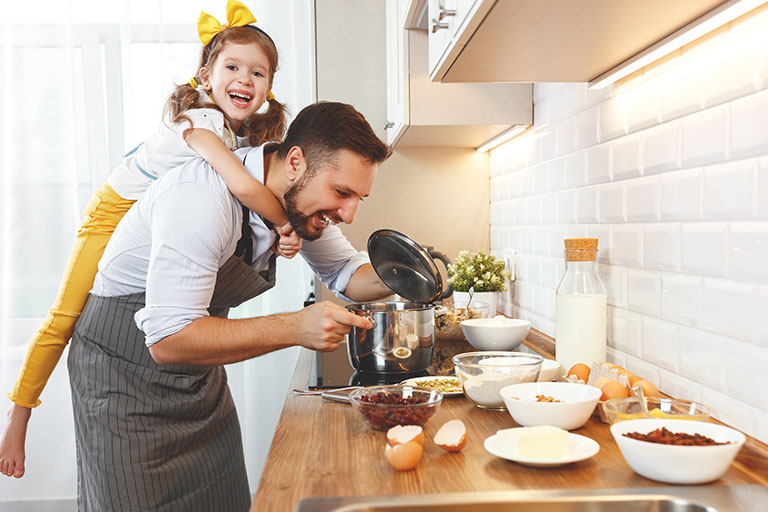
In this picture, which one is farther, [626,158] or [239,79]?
[239,79]

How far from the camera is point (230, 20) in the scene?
6.40 feet

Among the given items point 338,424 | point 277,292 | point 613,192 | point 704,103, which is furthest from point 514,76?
point 277,292

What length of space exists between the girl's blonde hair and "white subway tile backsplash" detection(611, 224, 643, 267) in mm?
1125

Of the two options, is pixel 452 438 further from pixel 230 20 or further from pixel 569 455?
pixel 230 20

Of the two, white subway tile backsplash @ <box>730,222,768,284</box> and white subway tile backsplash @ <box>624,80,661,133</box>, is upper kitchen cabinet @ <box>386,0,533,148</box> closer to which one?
white subway tile backsplash @ <box>624,80,661,133</box>

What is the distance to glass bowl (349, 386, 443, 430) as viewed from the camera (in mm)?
1092

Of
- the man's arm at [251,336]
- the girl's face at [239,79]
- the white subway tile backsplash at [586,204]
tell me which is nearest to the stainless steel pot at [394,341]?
the man's arm at [251,336]

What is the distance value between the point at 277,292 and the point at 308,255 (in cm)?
103

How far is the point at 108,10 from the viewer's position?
279cm

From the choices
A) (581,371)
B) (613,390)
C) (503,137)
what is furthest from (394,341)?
(503,137)

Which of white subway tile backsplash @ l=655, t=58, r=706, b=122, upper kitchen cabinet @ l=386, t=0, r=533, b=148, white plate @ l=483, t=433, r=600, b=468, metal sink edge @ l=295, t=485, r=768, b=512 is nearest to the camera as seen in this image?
metal sink edge @ l=295, t=485, r=768, b=512

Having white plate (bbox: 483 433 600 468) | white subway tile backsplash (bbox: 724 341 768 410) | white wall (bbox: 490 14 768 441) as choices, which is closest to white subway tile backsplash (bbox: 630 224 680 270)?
white wall (bbox: 490 14 768 441)

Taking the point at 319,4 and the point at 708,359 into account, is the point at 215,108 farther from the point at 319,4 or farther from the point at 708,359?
the point at 708,359

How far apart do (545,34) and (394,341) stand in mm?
740
